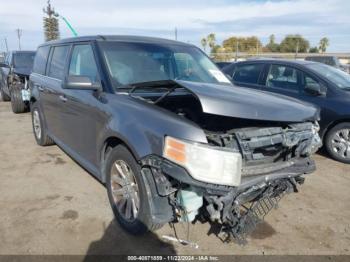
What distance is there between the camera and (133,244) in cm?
293


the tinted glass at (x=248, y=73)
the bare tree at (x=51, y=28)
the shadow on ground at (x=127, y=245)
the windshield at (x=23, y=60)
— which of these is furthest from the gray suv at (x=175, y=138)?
the bare tree at (x=51, y=28)

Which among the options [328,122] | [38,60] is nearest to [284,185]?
[328,122]

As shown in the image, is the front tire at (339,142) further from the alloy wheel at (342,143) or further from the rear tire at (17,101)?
the rear tire at (17,101)

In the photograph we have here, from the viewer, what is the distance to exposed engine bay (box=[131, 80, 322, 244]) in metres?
2.45

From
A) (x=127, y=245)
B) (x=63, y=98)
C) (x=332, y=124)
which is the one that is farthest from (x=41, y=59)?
(x=332, y=124)

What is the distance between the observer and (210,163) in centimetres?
231

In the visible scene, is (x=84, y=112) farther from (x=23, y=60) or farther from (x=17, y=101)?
(x=23, y=60)

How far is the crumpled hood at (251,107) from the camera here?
2.50 meters

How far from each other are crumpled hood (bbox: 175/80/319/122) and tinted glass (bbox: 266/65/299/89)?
9.76 ft

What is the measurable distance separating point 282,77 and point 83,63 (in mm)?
3914

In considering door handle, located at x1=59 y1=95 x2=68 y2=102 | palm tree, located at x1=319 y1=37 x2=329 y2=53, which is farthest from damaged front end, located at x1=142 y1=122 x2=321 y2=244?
palm tree, located at x1=319 y1=37 x2=329 y2=53

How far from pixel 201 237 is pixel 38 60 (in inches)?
170

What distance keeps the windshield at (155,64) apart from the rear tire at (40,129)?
2.54 m

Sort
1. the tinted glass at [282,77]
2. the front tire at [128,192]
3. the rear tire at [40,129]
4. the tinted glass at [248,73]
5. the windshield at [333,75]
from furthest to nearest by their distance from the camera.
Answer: the tinted glass at [248,73] → the tinted glass at [282,77] → the windshield at [333,75] → the rear tire at [40,129] → the front tire at [128,192]
